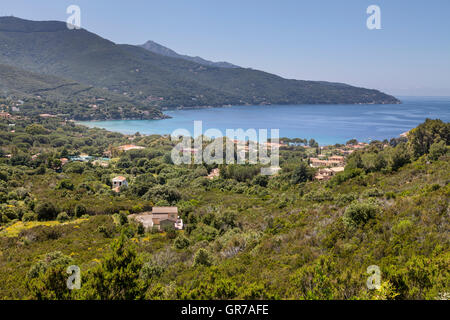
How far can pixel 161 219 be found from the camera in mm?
17312

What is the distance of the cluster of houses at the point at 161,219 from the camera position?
16922 mm

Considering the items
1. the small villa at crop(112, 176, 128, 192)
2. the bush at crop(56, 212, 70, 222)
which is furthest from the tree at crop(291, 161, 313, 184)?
the bush at crop(56, 212, 70, 222)

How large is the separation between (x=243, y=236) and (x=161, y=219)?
23.9ft

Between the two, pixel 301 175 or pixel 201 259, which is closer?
pixel 201 259

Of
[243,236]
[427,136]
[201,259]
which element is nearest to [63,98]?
[427,136]

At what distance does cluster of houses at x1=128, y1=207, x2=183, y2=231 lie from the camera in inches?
666

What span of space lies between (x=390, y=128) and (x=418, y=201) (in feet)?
262

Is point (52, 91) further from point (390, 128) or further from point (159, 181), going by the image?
point (390, 128)

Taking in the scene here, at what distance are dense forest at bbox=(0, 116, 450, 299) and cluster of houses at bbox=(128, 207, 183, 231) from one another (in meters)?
0.69

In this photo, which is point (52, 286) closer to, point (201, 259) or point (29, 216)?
point (201, 259)

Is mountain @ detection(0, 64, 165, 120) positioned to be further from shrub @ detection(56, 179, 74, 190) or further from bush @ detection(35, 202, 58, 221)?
bush @ detection(35, 202, 58, 221)
